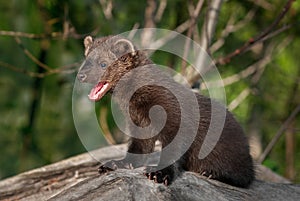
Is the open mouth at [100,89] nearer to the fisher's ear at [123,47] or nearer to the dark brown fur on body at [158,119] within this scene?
the dark brown fur on body at [158,119]

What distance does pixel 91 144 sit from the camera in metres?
10.4

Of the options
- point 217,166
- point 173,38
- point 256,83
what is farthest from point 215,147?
point 256,83

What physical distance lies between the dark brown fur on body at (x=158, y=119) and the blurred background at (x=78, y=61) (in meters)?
4.04

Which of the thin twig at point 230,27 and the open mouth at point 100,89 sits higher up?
the thin twig at point 230,27

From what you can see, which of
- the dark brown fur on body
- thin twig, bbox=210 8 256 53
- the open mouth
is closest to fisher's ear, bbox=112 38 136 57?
the dark brown fur on body

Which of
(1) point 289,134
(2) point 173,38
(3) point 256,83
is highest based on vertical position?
(2) point 173,38

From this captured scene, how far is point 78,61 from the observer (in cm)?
1046

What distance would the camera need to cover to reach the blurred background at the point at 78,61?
10781mm

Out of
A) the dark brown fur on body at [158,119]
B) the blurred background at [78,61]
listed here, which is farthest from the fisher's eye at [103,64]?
the blurred background at [78,61]

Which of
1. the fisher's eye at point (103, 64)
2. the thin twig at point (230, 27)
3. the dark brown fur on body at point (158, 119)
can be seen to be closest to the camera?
the dark brown fur on body at point (158, 119)

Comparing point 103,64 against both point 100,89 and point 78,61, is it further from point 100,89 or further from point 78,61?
point 78,61

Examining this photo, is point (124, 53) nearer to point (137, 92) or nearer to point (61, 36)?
point (137, 92)

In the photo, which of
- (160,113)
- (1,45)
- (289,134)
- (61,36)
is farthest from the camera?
(289,134)

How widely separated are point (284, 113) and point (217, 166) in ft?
22.2
